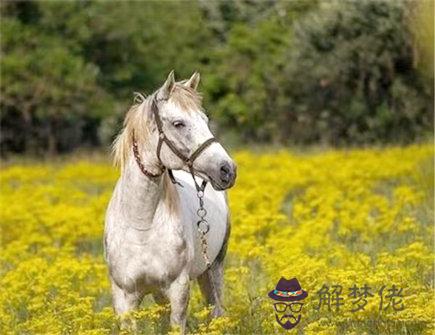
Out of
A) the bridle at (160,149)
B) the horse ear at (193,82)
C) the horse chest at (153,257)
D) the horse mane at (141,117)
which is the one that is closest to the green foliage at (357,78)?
the horse ear at (193,82)

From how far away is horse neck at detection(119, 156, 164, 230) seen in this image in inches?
238

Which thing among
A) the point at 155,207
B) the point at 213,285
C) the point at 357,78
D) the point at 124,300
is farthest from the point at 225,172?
the point at 357,78

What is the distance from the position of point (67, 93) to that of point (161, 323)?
2752 centimetres

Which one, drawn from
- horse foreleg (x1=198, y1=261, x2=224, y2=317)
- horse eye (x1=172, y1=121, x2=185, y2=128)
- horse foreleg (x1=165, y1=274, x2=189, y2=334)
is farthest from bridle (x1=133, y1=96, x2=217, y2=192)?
horse foreleg (x1=198, y1=261, x2=224, y2=317)

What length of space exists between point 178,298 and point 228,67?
112ft

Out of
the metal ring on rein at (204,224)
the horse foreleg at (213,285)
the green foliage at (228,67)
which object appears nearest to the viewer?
the metal ring on rein at (204,224)

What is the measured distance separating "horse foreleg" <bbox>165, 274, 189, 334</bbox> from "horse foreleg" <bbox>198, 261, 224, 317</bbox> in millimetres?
1171

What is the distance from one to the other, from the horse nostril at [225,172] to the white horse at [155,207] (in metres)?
0.19

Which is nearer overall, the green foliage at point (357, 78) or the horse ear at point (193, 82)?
the horse ear at point (193, 82)

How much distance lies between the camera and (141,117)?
607cm

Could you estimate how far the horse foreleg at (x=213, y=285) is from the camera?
718cm

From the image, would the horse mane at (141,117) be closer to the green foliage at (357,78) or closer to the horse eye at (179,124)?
the horse eye at (179,124)

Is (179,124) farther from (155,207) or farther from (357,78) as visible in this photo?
(357,78)

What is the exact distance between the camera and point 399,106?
98.6ft
